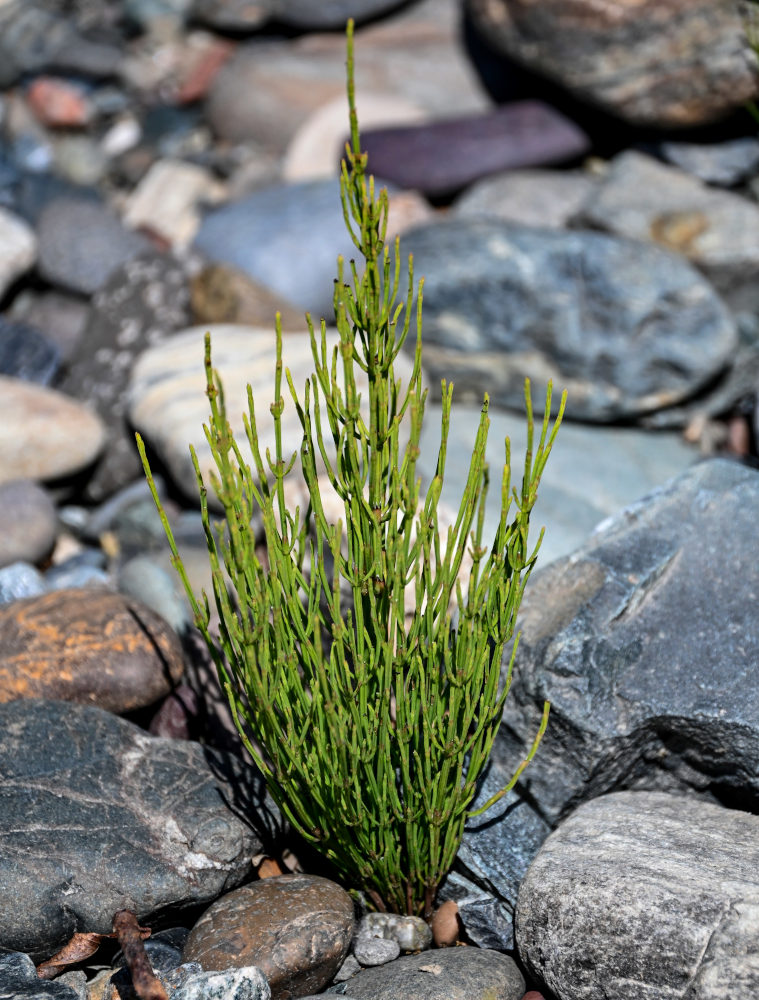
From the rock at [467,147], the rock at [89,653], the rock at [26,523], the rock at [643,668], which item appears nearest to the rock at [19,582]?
the rock at [26,523]

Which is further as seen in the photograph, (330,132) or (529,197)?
(330,132)

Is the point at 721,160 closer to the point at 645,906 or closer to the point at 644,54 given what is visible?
the point at 644,54

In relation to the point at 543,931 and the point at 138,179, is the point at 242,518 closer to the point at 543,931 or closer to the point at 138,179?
the point at 543,931

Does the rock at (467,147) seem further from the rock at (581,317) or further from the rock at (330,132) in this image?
the rock at (581,317)

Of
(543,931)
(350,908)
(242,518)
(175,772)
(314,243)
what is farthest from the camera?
(314,243)

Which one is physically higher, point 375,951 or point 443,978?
point 443,978

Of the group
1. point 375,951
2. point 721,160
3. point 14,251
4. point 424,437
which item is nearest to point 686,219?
point 721,160

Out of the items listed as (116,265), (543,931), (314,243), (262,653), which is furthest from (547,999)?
(116,265)

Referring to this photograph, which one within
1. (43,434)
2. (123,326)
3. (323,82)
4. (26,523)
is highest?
(323,82)
